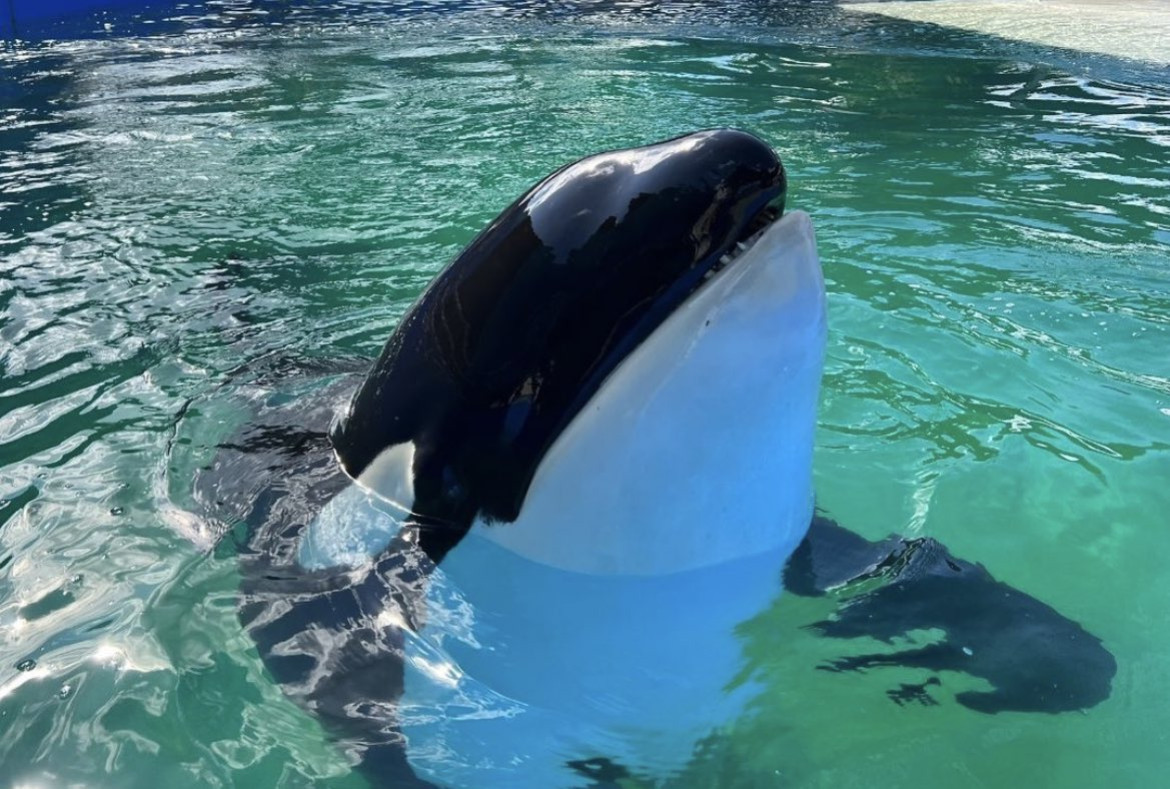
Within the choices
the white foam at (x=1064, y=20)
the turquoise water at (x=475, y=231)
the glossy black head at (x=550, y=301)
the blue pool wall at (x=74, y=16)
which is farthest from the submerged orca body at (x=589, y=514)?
the blue pool wall at (x=74, y=16)

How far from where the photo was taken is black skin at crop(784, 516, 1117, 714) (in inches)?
144

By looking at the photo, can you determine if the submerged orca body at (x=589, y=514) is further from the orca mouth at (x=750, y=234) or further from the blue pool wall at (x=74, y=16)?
the blue pool wall at (x=74, y=16)

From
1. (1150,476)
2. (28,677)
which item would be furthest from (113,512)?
(1150,476)

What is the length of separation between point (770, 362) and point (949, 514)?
205 cm

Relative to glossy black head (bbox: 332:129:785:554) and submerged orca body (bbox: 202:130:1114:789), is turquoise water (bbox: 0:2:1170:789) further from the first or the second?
glossy black head (bbox: 332:129:785:554)

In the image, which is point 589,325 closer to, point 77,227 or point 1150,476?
point 1150,476

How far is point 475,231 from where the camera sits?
8.50 metres

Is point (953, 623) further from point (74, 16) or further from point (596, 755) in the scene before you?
point (74, 16)

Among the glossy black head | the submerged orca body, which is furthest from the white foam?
the glossy black head

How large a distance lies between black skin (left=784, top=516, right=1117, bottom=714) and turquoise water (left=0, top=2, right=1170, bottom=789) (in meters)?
0.08

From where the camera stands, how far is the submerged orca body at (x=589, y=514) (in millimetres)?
3096

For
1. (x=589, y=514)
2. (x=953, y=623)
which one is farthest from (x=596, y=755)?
(x=953, y=623)

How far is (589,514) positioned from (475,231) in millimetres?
5419

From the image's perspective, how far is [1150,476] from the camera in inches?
196
